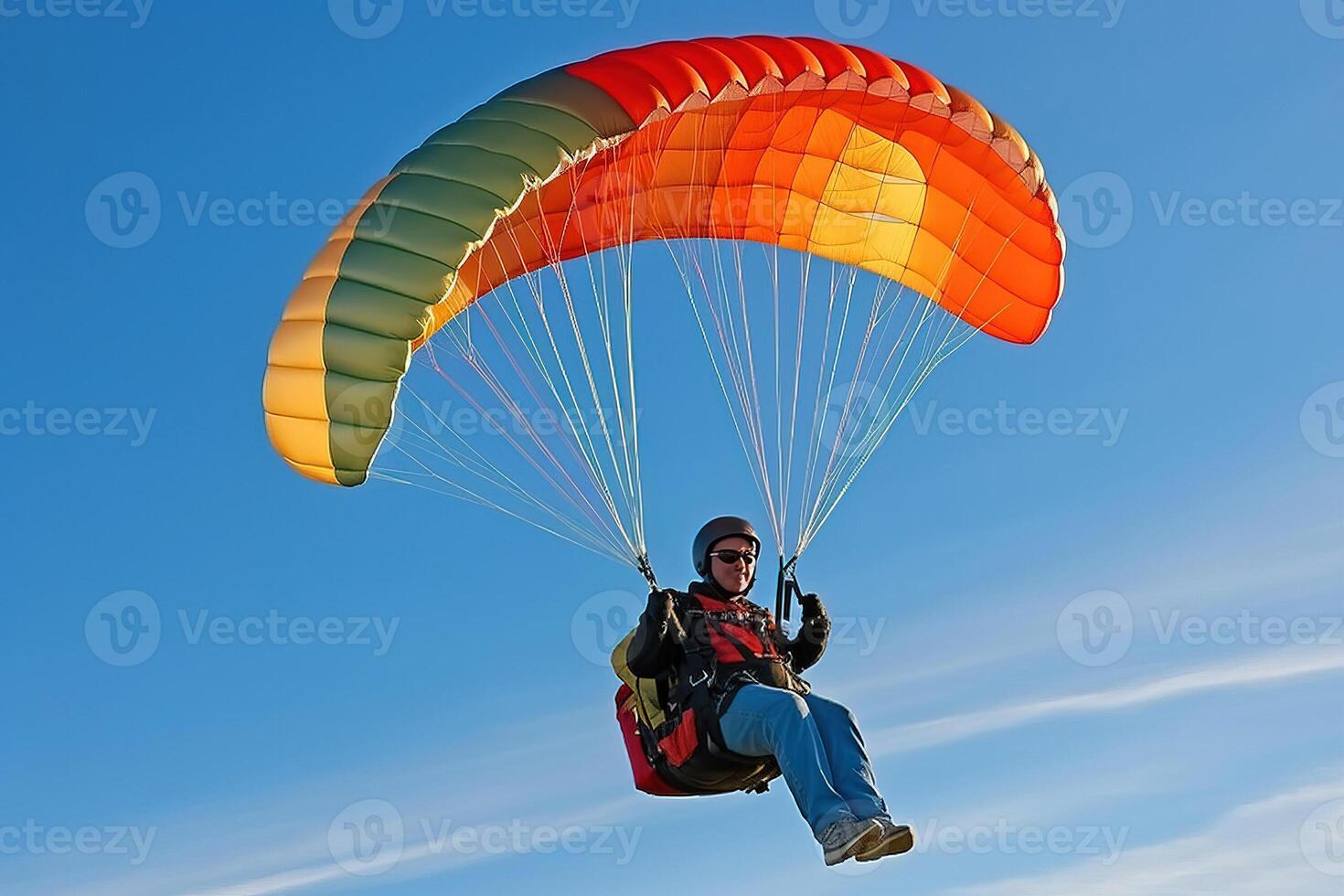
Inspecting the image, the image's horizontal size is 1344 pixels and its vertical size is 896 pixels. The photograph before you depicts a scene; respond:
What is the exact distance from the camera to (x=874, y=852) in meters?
7.96

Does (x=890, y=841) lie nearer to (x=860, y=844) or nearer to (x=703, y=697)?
(x=860, y=844)

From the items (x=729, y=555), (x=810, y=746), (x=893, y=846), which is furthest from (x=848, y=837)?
(x=729, y=555)

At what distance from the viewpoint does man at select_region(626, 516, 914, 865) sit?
8055 mm

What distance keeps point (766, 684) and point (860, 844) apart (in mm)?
1238

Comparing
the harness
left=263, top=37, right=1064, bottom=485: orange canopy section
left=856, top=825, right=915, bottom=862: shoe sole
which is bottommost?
left=856, top=825, right=915, bottom=862: shoe sole

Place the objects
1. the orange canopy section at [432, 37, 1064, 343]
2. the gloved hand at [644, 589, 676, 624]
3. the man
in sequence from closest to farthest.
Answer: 1. the man
2. the gloved hand at [644, 589, 676, 624]
3. the orange canopy section at [432, 37, 1064, 343]

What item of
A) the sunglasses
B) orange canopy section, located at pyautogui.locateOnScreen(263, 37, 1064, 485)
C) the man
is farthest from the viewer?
the sunglasses

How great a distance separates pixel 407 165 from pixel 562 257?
1953 millimetres

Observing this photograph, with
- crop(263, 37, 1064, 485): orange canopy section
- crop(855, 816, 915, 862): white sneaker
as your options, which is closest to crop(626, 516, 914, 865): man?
crop(855, 816, 915, 862): white sneaker

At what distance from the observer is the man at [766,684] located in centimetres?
805

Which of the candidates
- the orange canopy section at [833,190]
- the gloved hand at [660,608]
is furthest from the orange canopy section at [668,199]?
the gloved hand at [660,608]

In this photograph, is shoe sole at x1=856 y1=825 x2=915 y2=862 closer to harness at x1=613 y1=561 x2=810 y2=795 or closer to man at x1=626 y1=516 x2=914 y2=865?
man at x1=626 y1=516 x2=914 y2=865

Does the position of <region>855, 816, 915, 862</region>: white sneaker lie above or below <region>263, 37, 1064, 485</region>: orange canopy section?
below

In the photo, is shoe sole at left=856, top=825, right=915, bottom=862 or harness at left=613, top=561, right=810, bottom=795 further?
harness at left=613, top=561, right=810, bottom=795
